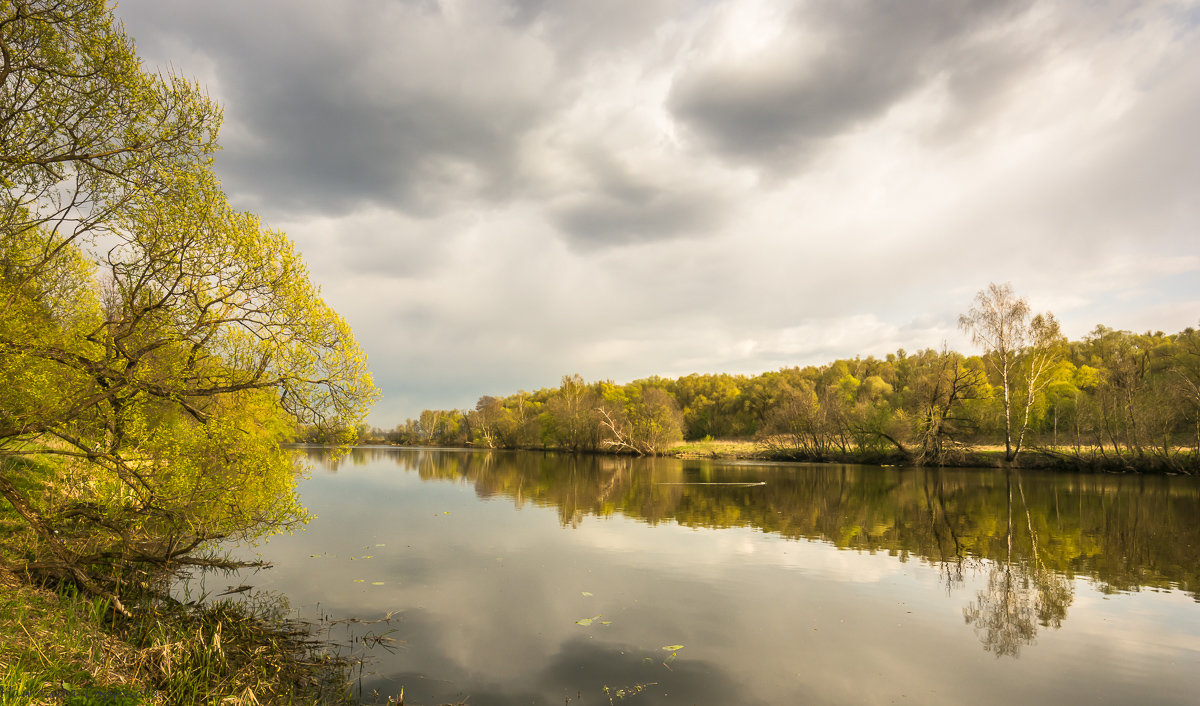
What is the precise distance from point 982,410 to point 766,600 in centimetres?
5823

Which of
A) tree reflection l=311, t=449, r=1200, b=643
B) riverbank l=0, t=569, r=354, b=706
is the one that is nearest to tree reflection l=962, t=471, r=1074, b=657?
tree reflection l=311, t=449, r=1200, b=643

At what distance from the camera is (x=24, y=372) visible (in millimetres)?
10883

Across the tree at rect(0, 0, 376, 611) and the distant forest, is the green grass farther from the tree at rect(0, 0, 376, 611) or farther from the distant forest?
the tree at rect(0, 0, 376, 611)

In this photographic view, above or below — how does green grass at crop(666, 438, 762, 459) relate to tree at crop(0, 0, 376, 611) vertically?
below

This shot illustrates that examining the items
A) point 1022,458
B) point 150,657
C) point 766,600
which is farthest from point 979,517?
point 1022,458

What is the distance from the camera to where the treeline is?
1801 inches

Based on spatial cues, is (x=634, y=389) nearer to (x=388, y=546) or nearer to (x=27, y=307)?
(x=388, y=546)

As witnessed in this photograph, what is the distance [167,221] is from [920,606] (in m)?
18.2

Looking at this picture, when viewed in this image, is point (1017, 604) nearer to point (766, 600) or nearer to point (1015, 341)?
point (766, 600)

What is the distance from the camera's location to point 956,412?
60062mm

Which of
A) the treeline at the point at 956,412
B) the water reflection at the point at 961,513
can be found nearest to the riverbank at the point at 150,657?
the water reflection at the point at 961,513

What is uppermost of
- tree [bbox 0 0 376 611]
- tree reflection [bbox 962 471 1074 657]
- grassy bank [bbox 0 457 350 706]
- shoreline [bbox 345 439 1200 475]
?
tree [bbox 0 0 376 611]

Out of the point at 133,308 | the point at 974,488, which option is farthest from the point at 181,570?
the point at 974,488

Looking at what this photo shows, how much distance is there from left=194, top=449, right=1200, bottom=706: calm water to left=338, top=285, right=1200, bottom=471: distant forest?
5869mm
